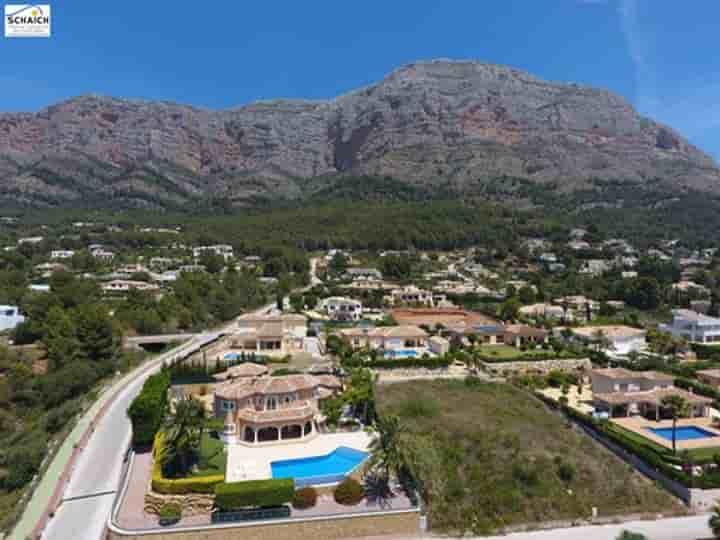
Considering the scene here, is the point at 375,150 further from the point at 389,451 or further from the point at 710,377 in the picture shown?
the point at 389,451

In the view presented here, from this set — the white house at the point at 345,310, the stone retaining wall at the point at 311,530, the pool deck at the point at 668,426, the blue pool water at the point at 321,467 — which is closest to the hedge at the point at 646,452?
the pool deck at the point at 668,426

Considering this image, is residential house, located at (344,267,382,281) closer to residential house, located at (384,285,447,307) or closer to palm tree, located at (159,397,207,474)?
residential house, located at (384,285,447,307)

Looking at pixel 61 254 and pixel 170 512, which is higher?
pixel 61 254

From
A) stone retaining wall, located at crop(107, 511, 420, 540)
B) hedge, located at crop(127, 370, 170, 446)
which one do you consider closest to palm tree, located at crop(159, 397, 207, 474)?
hedge, located at crop(127, 370, 170, 446)

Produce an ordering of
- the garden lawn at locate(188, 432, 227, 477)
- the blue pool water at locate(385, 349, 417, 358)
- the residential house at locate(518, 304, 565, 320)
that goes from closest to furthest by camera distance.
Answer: the garden lawn at locate(188, 432, 227, 477) < the blue pool water at locate(385, 349, 417, 358) < the residential house at locate(518, 304, 565, 320)

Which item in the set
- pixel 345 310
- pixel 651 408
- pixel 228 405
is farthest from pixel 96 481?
pixel 345 310

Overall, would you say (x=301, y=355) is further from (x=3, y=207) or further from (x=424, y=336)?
(x=3, y=207)

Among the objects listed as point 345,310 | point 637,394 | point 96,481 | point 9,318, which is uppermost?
point 9,318
